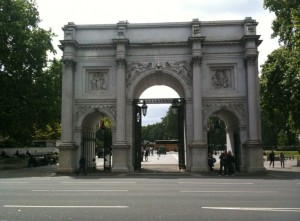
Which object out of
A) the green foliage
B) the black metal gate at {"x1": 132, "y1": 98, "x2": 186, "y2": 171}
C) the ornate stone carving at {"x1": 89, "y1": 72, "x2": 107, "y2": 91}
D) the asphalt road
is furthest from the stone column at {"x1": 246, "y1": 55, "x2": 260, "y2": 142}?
the green foliage

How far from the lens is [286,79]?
1259 inches

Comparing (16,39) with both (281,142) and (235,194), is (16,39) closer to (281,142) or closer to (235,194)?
(235,194)

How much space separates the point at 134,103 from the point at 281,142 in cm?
8767

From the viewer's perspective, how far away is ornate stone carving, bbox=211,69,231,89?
97.4 feet

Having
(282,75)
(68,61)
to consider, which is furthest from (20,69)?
(282,75)

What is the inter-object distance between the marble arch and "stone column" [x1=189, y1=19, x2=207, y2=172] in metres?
0.07

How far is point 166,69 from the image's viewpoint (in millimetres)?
29453

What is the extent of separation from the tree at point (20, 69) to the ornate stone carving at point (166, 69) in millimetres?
9365

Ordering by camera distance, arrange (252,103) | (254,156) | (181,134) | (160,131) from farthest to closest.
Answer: (160,131) → (181,134) → (252,103) → (254,156)

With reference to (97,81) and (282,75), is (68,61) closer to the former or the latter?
(97,81)

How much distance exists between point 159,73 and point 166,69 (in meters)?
0.67

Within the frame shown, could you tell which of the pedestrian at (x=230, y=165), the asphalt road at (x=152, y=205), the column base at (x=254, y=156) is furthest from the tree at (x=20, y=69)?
the asphalt road at (x=152, y=205)

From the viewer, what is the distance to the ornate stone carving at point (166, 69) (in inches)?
1157

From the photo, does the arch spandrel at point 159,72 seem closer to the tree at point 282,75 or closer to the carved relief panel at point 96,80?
the carved relief panel at point 96,80
